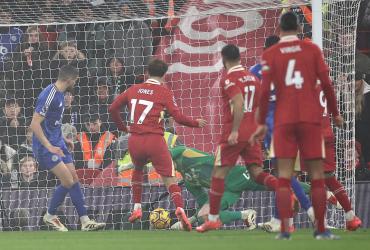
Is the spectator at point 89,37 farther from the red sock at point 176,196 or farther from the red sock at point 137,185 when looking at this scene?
the red sock at point 176,196

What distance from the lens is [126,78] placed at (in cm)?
1573

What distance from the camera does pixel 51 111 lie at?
518 inches

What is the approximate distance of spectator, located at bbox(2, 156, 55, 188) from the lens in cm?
1511

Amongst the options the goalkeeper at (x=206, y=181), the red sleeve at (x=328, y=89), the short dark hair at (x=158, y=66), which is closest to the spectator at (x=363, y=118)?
the goalkeeper at (x=206, y=181)

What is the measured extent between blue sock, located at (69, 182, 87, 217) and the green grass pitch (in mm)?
1326

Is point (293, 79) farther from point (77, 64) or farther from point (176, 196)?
point (77, 64)

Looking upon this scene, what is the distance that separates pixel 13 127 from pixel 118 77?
1.74 m

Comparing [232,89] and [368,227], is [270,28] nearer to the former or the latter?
[368,227]

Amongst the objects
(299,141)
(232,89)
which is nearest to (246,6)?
(232,89)

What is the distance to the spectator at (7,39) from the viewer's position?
16.1 meters

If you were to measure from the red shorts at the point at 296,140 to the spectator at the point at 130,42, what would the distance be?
7147mm

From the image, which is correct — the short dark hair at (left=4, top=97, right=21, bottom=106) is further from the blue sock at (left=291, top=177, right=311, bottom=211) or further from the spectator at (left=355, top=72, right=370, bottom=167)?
the blue sock at (left=291, top=177, right=311, bottom=211)

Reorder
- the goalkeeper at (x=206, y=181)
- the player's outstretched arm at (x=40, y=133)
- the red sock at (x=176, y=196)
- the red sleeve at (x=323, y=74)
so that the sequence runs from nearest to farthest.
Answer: the red sleeve at (x=323, y=74), the red sock at (x=176, y=196), the goalkeeper at (x=206, y=181), the player's outstretched arm at (x=40, y=133)

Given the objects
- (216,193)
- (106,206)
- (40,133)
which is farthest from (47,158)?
(216,193)
